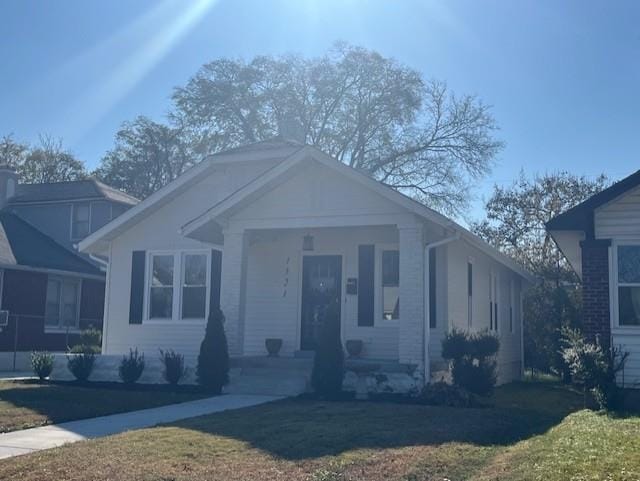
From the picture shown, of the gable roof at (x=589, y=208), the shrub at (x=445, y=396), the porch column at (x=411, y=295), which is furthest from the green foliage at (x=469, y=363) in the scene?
the gable roof at (x=589, y=208)

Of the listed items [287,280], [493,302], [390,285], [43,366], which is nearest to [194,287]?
[287,280]

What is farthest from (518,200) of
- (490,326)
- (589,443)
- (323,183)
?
(589,443)

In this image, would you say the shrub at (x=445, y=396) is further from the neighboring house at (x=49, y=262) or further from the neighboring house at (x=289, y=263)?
the neighboring house at (x=49, y=262)

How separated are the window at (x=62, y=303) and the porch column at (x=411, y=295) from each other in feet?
45.5

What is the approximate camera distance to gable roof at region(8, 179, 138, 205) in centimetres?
2831

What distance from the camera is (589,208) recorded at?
13.6 m

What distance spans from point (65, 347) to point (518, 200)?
2061 centimetres

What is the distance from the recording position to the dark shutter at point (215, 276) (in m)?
17.8

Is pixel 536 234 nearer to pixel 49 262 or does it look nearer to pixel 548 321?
pixel 548 321

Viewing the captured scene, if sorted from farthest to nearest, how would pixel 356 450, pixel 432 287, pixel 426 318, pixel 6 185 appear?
1. pixel 6 185
2. pixel 432 287
3. pixel 426 318
4. pixel 356 450

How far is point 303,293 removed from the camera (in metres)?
17.1

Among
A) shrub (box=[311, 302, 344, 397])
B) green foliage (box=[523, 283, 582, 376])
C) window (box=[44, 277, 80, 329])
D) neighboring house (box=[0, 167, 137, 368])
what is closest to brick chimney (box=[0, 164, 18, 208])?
neighboring house (box=[0, 167, 137, 368])

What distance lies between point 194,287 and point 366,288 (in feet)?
14.1

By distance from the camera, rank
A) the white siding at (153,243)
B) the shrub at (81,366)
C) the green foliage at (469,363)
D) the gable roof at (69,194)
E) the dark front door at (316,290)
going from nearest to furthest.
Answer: the green foliage at (469,363)
the shrub at (81,366)
the dark front door at (316,290)
the white siding at (153,243)
the gable roof at (69,194)
